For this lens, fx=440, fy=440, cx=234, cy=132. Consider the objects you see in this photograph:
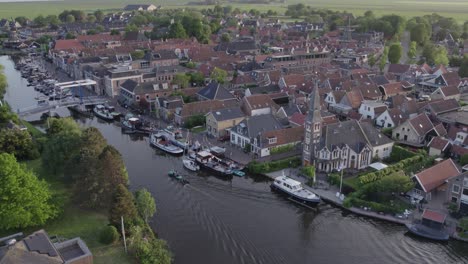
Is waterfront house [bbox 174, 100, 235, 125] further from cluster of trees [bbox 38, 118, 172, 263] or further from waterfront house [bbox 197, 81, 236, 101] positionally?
cluster of trees [bbox 38, 118, 172, 263]

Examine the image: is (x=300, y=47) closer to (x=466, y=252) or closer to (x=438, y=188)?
(x=438, y=188)

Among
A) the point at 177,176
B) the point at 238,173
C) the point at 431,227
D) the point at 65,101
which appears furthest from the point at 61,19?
the point at 431,227

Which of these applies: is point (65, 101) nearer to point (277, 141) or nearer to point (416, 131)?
point (277, 141)

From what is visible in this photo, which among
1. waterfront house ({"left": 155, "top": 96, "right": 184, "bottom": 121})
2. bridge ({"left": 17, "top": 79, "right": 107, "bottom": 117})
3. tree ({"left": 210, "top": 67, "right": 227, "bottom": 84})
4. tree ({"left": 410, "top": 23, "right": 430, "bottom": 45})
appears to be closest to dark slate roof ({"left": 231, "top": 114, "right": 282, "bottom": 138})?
waterfront house ({"left": 155, "top": 96, "right": 184, "bottom": 121})

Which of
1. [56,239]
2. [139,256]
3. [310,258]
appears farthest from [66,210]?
[310,258]

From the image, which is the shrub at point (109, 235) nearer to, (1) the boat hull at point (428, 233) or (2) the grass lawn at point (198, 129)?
(1) the boat hull at point (428, 233)

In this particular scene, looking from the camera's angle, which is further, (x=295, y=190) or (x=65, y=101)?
(x=65, y=101)

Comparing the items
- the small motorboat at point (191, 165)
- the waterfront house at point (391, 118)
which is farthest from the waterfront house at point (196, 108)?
the waterfront house at point (391, 118)
